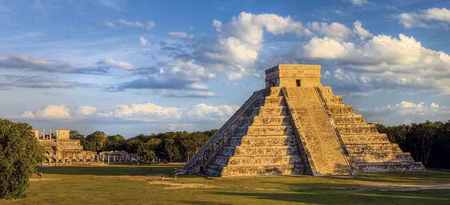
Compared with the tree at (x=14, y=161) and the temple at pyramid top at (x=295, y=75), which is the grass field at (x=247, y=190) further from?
the temple at pyramid top at (x=295, y=75)

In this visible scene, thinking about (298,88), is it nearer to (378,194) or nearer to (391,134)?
(391,134)

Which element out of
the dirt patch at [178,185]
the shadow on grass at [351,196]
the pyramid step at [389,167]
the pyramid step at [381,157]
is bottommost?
the shadow on grass at [351,196]

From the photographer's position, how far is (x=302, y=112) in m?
60.4

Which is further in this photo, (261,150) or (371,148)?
(371,148)

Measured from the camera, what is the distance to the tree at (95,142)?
392 ft

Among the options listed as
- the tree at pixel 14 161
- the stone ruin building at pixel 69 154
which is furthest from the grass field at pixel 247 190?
the stone ruin building at pixel 69 154

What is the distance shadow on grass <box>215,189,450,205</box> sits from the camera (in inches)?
1335

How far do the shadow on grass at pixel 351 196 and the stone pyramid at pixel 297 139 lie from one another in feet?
44.0

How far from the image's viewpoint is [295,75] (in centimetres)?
6381

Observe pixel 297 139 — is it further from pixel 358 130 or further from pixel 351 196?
pixel 351 196

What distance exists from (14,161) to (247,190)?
50.4 ft

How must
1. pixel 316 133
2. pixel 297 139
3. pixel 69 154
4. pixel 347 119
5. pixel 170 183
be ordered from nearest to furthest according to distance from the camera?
pixel 170 183
pixel 297 139
pixel 316 133
pixel 347 119
pixel 69 154

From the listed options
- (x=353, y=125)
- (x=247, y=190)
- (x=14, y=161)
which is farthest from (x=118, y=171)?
(x=14, y=161)

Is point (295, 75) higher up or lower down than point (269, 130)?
higher up
